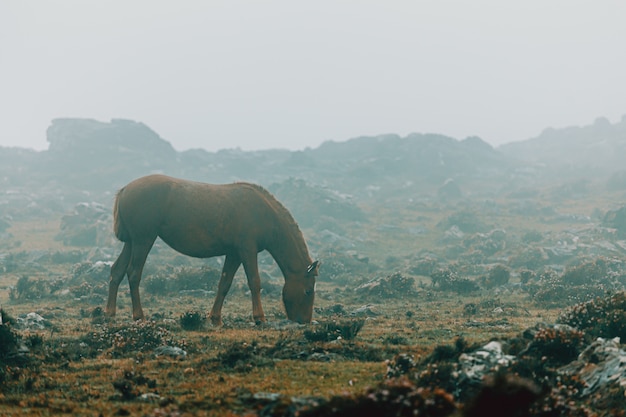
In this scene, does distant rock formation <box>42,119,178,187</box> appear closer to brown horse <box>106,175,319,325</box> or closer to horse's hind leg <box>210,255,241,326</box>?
brown horse <box>106,175,319,325</box>

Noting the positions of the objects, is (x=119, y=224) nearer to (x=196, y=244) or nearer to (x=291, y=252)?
(x=196, y=244)

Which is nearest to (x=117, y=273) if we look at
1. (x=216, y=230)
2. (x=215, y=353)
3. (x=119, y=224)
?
(x=119, y=224)

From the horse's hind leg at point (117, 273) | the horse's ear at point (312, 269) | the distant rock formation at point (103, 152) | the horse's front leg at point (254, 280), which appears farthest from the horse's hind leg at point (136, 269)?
the distant rock formation at point (103, 152)

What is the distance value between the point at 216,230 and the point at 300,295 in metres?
4.16

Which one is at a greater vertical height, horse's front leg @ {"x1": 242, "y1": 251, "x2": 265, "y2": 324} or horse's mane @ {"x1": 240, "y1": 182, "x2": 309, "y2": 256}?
horse's mane @ {"x1": 240, "y1": 182, "x2": 309, "y2": 256}

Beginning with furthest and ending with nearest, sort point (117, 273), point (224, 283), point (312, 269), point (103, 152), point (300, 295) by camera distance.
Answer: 1. point (103, 152)
2. point (117, 273)
3. point (224, 283)
4. point (300, 295)
5. point (312, 269)

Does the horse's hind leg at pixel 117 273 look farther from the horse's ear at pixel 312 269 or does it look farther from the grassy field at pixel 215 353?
the horse's ear at pixel 312 269

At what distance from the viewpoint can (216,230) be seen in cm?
2172

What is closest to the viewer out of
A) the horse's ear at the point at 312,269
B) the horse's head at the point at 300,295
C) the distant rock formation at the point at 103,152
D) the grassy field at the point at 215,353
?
the grassy field at the point at 215,353

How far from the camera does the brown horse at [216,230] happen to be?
21734 mm

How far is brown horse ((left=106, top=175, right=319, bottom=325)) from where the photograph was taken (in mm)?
21734

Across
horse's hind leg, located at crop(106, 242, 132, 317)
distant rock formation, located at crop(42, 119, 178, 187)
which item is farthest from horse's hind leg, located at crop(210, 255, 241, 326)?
distant rock formation, located at crop(42, 119, 178, 187)

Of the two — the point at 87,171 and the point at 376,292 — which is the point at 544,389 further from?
the point at 87,171

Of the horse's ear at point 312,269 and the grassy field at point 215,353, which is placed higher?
the horse's ear at point 312,269
